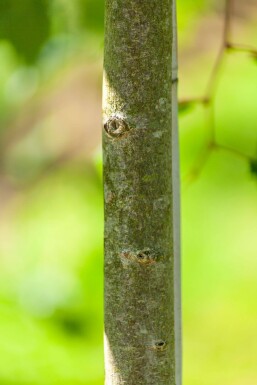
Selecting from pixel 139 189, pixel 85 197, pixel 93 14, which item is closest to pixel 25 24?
pixel 93 14

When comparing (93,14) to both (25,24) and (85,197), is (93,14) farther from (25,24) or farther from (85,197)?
(85,197)

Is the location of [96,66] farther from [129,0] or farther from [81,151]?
[129,0]

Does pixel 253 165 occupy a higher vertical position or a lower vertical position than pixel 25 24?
lower

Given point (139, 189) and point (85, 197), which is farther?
point (85, 197)

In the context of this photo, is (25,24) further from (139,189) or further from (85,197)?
(139,189)

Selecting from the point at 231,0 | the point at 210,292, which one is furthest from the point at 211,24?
the point at 210,292
